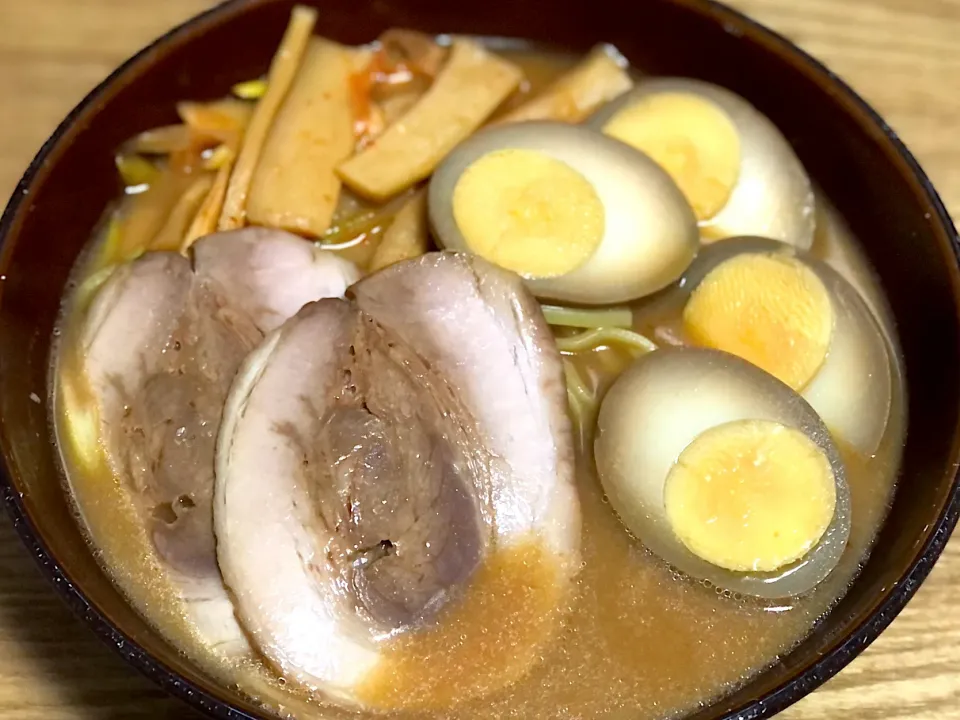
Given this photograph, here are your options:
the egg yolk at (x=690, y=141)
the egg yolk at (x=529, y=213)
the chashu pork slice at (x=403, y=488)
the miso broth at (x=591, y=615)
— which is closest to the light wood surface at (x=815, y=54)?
the miso broth at (x=591, y=615)

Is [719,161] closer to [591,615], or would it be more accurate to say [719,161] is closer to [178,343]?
[591,615]

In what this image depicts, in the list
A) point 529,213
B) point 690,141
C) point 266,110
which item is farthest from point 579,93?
point 266,110

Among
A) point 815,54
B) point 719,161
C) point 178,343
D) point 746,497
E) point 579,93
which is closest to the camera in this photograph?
point 746,497

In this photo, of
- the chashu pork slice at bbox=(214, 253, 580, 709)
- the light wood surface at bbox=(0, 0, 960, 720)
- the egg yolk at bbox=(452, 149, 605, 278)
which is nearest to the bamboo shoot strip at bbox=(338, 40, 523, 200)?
the egg yolk at bbox=(452, 149, 605, 278)

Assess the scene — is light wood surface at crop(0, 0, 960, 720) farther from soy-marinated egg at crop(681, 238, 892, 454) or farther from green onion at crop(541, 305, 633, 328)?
green onion at crop(541, 305, 633, 328)

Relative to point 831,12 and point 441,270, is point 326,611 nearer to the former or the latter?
point 441,270

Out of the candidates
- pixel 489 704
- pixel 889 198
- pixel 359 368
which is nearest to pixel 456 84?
pixel 359 368
